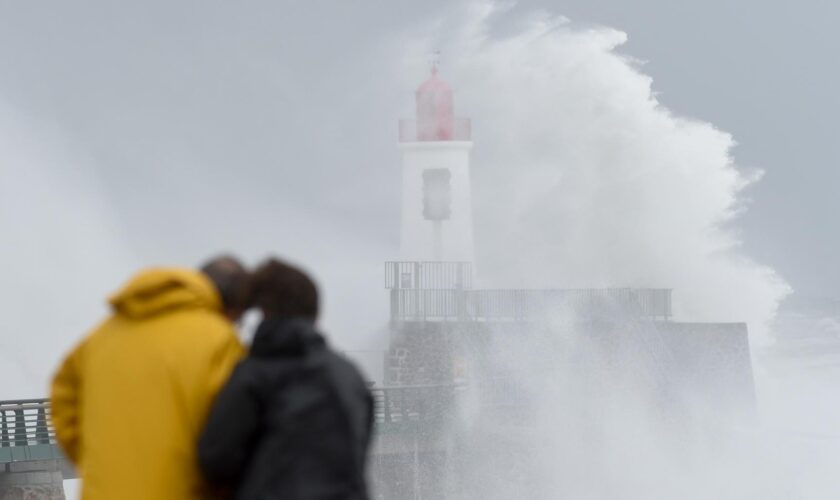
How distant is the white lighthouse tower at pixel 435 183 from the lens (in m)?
27.5

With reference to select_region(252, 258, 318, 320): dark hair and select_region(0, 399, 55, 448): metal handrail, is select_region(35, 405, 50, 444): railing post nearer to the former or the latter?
select_region(0, 399, 55, 448): metal handrail

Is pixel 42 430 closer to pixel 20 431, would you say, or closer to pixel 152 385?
pixel 20 431

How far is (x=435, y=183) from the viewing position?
91.5ft

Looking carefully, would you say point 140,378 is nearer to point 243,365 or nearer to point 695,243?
point 243,365

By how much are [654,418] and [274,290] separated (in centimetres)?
1873

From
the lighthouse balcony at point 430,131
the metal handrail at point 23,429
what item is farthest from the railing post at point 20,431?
the lighthouse balcony at point 430,131

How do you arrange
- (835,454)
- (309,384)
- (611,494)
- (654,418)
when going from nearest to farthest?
(309,384), (611,494), (654,418), (835,454)

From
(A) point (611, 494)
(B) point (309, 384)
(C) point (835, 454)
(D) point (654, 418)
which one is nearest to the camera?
(B) point (309, 384)

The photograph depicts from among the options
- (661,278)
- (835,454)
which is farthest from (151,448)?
(661,278)

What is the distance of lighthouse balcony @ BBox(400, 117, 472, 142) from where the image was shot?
27.6m

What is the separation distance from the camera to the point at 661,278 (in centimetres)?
2895

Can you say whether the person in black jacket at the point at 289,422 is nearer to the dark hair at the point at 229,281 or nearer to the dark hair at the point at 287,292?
the dark hair at the point at 287,292

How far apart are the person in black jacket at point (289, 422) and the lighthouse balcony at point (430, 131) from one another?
79.8 ft

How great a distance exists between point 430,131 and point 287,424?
969 inches
